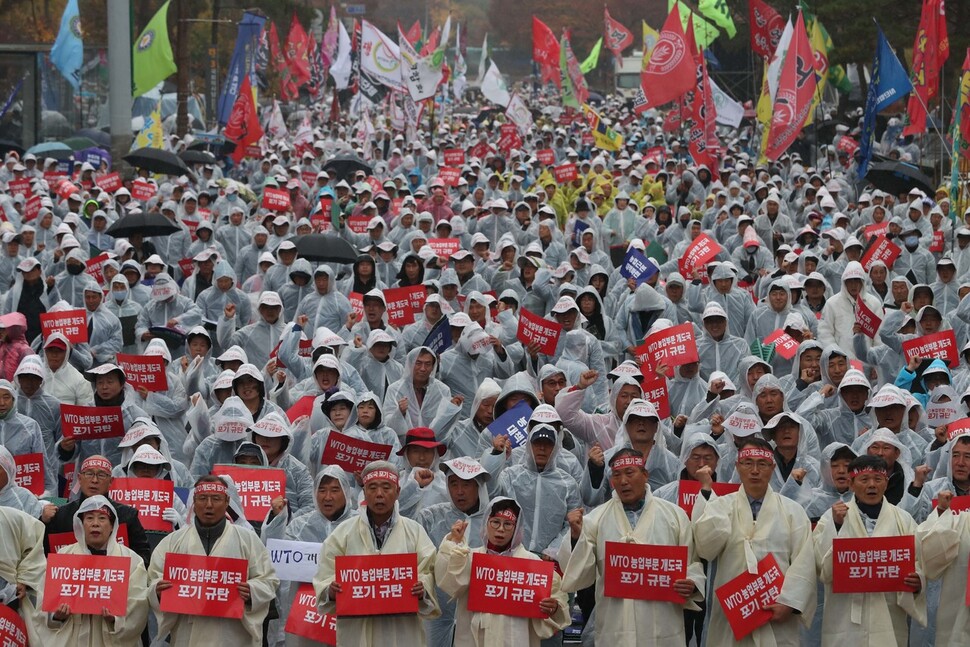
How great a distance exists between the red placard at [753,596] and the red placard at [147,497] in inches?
111

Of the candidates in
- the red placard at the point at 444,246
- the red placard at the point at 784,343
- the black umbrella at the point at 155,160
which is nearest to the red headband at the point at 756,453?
the red placard at the point at 784,343

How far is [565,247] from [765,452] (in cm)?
1160

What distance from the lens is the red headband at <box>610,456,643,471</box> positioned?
7340 mm

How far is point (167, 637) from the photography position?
25.7ft

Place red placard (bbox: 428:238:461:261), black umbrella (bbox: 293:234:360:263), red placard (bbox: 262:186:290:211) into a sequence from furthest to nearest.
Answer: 1. red placard (bbox: 262:186:290:211)
2. red placard (bbox: 428:238:461:261)
3. black umbrella (bbox: 293:234:360:263)

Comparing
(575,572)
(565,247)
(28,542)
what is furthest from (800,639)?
(565,247)

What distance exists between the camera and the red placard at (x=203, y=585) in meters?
7.05

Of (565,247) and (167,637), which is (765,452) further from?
(565,247)

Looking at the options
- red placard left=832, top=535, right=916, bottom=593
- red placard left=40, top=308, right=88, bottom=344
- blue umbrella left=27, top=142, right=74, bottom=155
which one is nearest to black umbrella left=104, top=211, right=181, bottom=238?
red placard left=40, top=308, right=88, bottom=344

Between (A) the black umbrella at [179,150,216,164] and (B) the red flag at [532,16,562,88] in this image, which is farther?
(B) the red flag at [532,16,562,88]

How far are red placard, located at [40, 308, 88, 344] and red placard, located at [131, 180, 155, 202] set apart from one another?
29.3 ft

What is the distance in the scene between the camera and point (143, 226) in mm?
16938

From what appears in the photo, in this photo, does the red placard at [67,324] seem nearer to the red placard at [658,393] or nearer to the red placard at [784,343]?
the red placard at [658,393]

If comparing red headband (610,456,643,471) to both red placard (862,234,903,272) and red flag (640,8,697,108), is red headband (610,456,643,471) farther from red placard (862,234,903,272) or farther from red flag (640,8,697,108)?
red flag (640,8,697,108)
